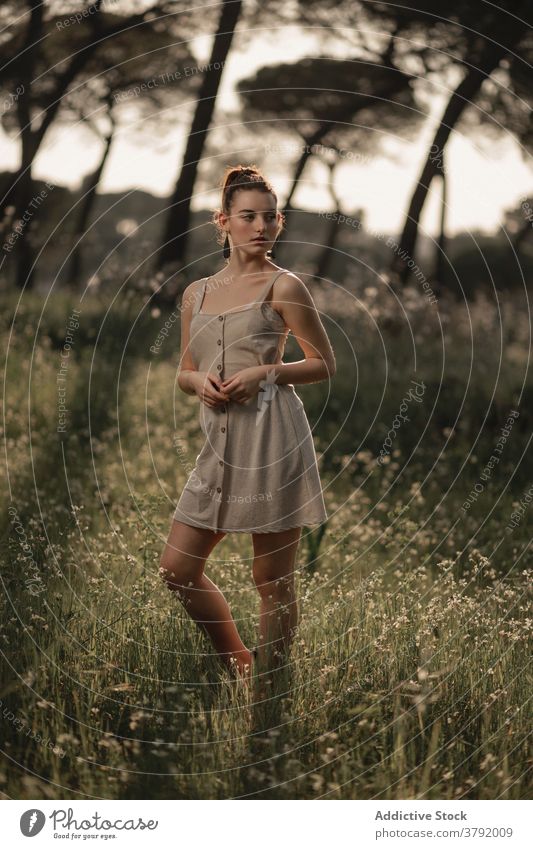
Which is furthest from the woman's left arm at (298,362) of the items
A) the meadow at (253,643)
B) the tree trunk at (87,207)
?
the tree trunk at (87,207)

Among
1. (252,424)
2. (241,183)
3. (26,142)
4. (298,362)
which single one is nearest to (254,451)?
(252,424)

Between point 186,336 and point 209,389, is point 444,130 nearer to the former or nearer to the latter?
point 186,336

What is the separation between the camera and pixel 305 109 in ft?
79.6

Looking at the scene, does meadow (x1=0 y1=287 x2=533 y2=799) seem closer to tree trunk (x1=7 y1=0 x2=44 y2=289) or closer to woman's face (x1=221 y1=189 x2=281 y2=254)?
woman's face (x1=221 y1=189 x2=281 y2=254)

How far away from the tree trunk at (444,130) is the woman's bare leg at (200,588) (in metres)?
8.18

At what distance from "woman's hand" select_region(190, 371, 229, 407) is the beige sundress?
0.06 meters

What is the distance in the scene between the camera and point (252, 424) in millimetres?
3920

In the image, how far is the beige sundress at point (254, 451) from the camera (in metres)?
3.88

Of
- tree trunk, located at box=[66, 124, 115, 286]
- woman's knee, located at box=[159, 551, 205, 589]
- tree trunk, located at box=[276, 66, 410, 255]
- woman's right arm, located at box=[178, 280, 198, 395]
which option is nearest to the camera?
woman's knee, located at box=[159, 551, 205, 589]

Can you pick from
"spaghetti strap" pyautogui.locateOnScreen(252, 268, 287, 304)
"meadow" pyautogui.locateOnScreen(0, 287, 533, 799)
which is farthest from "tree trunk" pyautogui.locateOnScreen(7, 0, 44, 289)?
"spaghetti strap" pyautogui.locateOnScreen(252, 268, 287, 304)

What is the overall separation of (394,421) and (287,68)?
16282mm

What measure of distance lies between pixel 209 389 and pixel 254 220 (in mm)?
672

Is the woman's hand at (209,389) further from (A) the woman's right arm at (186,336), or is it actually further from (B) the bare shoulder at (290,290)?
(B) the bare shoulder at (290,290)

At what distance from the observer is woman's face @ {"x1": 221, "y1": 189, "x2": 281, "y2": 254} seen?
3855mm
